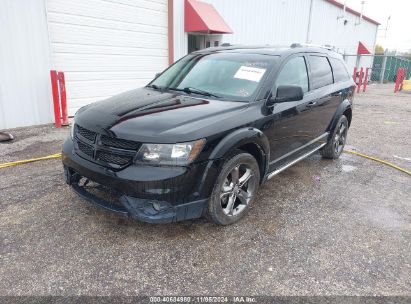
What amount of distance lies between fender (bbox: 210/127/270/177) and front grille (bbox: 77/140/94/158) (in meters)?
1.12

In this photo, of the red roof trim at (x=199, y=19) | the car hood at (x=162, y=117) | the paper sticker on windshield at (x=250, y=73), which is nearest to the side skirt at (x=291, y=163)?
the car hood at (x=162, y=117)

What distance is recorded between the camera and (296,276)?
2580 mm

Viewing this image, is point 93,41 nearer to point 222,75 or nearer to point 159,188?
point 222,75

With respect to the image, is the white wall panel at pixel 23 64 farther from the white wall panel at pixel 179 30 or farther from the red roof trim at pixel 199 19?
the red roof trim at pixel 199 19

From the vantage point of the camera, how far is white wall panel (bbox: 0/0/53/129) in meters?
6.43

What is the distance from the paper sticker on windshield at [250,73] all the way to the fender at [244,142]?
2.21 ft

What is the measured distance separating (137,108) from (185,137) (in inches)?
29.9

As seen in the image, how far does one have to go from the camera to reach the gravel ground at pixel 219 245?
2.47 metres

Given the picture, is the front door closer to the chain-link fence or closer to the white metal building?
the white metal building

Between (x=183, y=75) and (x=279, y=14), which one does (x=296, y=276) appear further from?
(x=279, y=14)

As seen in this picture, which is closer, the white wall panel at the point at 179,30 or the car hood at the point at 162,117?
the car hood at the point at 162,117

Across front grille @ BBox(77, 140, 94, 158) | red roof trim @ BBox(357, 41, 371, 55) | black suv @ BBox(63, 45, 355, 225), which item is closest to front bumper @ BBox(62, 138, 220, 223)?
black suv @ BBox(63, 45, 355, 225)

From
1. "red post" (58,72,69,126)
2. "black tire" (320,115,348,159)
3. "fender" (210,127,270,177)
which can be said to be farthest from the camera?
"red post" (58,72,69,126)

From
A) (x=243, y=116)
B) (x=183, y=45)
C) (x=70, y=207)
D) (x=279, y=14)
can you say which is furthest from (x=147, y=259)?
(x=279, y=14)
